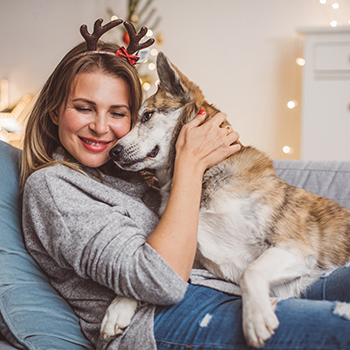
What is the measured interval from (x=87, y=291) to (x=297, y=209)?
2.52 ft

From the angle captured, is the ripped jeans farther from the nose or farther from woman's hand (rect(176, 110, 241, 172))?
the nose

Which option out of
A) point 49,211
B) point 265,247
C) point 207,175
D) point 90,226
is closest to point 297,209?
point 265,247

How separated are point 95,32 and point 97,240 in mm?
869

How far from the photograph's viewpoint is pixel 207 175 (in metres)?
1.25

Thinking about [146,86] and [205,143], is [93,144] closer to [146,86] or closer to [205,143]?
[205,143]

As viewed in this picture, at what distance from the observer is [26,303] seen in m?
1.05

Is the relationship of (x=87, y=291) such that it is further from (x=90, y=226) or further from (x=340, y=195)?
(x=340, y=195)

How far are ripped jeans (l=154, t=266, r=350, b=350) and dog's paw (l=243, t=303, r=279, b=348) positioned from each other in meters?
0.02

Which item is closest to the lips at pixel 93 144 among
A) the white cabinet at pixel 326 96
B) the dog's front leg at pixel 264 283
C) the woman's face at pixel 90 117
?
the woman's face at pixel 90 117

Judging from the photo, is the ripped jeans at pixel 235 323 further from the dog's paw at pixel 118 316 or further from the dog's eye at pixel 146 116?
the dog's eye at pixel 146 116

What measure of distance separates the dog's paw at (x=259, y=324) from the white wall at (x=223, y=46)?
9.46 ft

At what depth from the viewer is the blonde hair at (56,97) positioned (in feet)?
4.38

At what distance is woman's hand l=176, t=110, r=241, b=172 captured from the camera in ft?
3.98

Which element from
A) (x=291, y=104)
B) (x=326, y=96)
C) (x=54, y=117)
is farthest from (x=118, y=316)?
(x=291, y=104)
